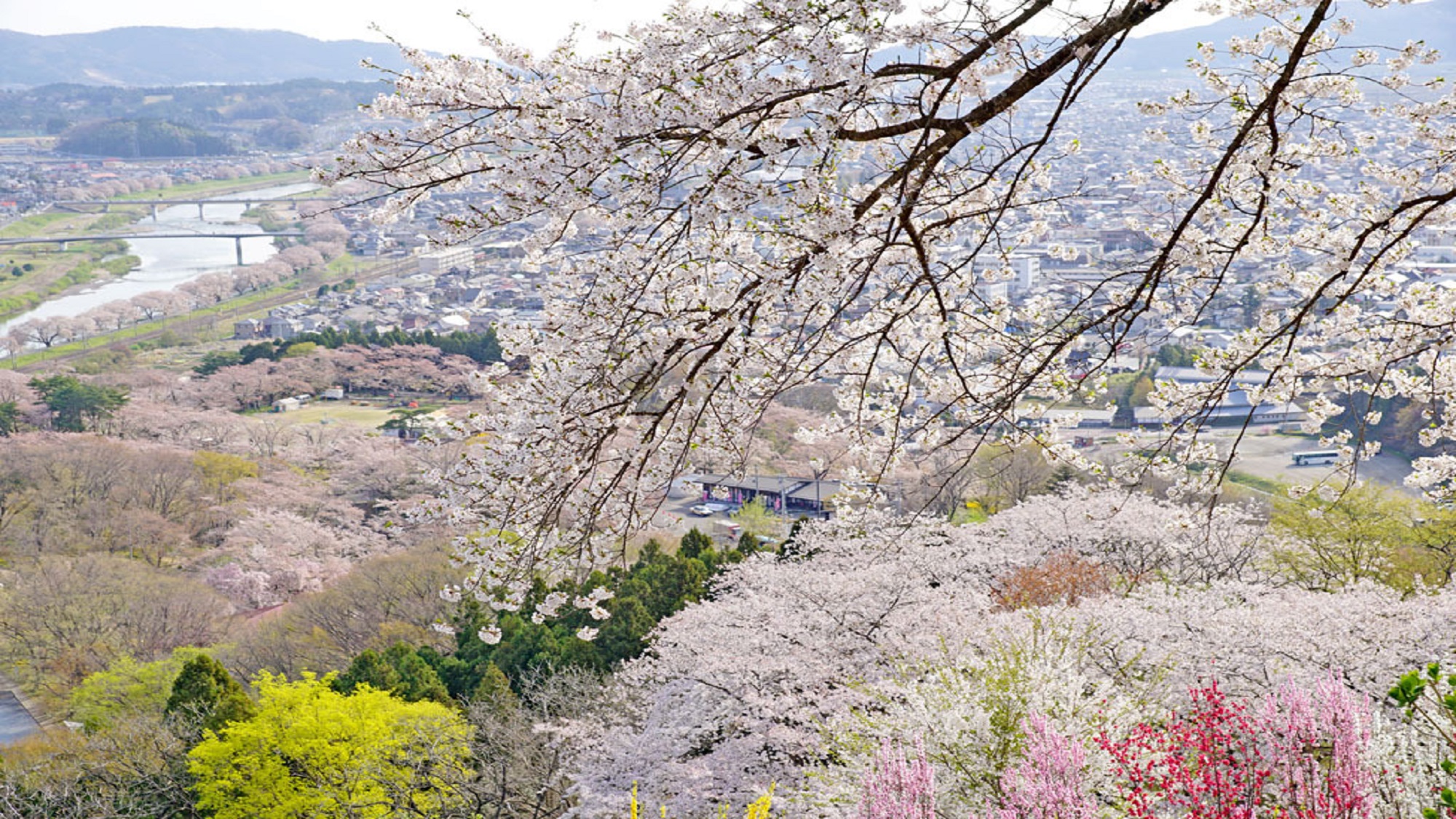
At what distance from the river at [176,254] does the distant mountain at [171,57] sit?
5778cm

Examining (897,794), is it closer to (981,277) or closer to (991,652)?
(981,277)

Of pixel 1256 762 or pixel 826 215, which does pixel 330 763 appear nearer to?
pixel 1256 762

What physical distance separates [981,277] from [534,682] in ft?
26.7

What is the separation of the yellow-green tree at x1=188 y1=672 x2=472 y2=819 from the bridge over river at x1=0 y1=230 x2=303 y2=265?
5011 cm

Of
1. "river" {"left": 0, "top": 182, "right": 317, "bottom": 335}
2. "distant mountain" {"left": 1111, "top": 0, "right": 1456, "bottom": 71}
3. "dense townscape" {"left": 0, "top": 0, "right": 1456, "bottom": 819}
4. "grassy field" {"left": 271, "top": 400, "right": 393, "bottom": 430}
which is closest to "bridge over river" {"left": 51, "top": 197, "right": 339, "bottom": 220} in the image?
"river" {"left": 0, "top": 182, "right": 317, "bottom": 335}

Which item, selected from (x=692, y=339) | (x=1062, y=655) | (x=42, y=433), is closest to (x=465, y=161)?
(x=692, y=339)

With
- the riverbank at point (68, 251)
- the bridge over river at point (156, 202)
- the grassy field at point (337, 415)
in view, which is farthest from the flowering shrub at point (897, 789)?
the bridge over river at point (156, 202)

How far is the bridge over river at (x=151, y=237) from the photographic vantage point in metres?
55.2

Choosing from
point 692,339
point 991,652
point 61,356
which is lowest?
point 61,356

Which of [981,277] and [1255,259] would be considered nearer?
[981,277]

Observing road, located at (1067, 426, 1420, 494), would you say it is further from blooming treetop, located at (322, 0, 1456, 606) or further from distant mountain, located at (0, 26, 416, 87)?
distant mountain, located at (0, 26, 416, 87)

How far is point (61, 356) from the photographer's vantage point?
37.6 m

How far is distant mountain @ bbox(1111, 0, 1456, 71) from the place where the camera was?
56312mm

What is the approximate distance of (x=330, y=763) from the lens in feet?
29.6
